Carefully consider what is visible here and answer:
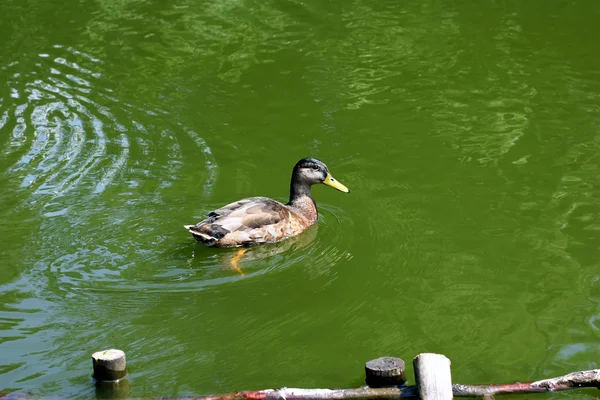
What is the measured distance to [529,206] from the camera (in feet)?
31.9

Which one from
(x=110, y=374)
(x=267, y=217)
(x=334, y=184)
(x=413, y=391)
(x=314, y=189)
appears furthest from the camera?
(x=314, y=189)

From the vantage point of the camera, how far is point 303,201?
32.7 ft

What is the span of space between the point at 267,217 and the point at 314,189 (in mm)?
1818

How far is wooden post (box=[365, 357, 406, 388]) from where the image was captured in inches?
247

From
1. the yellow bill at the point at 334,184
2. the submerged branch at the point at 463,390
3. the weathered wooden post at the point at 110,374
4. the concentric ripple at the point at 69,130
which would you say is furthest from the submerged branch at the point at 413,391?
the concentric ripple at the point at 69,130

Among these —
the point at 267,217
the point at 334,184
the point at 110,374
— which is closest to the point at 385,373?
the point at 110,374

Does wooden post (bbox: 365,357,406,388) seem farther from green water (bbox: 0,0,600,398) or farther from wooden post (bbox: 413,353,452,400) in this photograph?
green water (bbox: 0,0,600,398)

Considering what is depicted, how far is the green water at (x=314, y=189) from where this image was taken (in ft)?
23.9

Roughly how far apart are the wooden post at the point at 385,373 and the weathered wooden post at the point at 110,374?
1.62m

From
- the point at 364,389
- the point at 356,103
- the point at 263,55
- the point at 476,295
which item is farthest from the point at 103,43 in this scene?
the point at 364,389

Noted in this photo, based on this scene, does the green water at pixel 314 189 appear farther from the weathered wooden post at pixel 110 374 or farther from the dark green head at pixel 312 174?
the dark green head at pixel 312 174

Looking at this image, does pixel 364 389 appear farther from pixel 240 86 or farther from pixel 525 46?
pixel 525 46

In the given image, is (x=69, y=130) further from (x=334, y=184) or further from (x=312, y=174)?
(x=334, y=184)

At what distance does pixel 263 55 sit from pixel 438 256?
22.6 feet
